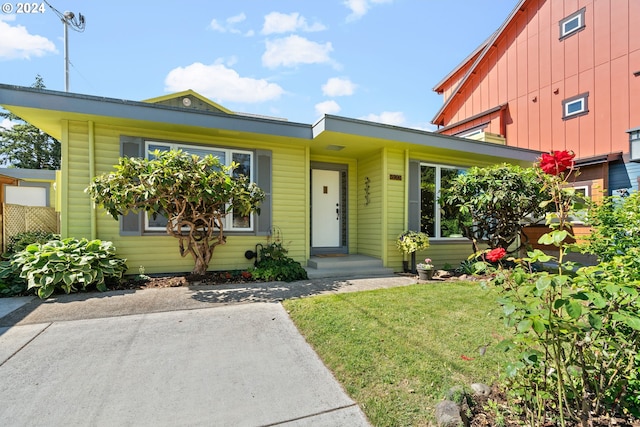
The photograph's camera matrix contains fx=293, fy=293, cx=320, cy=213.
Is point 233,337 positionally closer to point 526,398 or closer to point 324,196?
point 526,398

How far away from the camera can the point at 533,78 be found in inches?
390

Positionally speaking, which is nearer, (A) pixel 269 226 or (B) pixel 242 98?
(A) pixel 269 226

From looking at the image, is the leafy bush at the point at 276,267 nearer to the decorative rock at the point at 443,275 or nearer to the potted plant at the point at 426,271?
the potted plant at the point at 426,271

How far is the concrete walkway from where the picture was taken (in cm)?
181

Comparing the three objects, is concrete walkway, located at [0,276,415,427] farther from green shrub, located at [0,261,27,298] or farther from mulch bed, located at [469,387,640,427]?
mulch bed, located at [469,387,640,427]

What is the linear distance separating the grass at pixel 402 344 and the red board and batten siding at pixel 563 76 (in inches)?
300

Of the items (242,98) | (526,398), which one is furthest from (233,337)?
(242,98)

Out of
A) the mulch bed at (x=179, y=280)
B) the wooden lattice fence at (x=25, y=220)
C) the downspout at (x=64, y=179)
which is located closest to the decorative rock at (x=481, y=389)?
the mulch bed at (x=179, y=280)

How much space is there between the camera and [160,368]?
2.30 metres

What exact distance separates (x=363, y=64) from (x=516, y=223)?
5.94 meters

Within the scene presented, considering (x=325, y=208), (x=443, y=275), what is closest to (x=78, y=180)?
(x=325, y=208)

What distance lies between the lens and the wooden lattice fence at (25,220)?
202 inches

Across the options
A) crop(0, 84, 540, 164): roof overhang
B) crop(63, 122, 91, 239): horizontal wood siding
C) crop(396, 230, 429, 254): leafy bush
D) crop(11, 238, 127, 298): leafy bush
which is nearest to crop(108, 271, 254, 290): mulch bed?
crop(11, 238, 127, 298): leafy bush

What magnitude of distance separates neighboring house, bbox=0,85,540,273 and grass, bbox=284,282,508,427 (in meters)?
2.47
